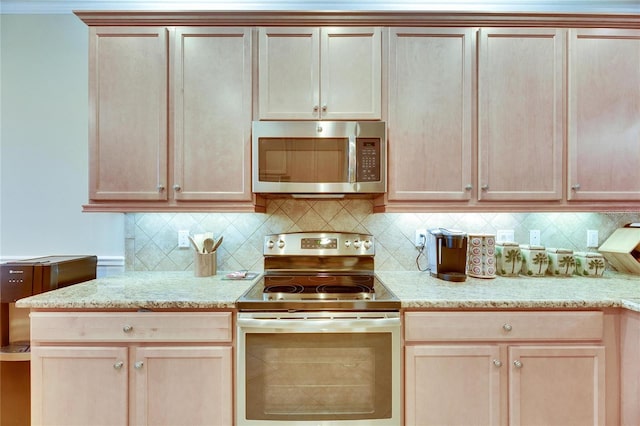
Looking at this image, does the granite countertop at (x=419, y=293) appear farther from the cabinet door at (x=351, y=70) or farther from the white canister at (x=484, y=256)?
the cabinet door at (x=351, y=70)

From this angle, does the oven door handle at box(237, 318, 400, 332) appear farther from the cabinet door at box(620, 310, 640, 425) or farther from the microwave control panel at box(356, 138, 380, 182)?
the cabinet door at box(620, 310, 640, 425)

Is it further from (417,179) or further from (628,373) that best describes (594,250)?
(417,179)

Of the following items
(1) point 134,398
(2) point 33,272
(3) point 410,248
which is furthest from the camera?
(3) point 410,248

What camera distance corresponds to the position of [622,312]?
140 centimetres

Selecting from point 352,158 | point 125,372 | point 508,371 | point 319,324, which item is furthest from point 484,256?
point 125,372

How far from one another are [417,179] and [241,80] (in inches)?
44.9

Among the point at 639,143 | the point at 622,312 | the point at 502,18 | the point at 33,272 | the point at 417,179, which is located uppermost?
the point at 502,18

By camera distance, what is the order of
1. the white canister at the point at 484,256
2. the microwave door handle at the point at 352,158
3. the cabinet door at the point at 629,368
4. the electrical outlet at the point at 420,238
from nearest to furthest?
the cabinet door at the point at 629,368, the microwave door handle at the point at 352,158, the white canister at the point at 484,256, the electrical outlet at the point at 420,238

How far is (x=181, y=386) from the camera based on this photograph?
4.51ft

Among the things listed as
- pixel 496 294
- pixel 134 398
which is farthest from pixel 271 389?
pixel 496 294

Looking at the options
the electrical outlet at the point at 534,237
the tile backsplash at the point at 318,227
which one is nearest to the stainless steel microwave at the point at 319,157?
the tile backsplash at the point at 318,227

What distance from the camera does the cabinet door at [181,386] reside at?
4.50 feet

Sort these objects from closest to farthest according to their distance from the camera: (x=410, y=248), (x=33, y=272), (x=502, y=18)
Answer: (x=33, y=272)
(x=502, y=18)
(x=410, y=248)

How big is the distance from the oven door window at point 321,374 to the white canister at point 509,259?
3.22 feet
